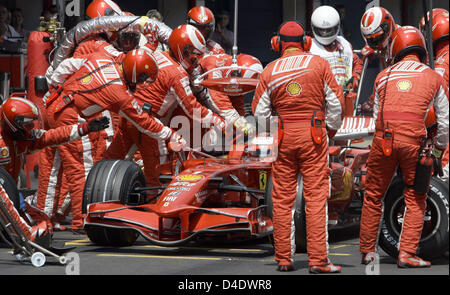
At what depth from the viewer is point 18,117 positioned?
7.86 m

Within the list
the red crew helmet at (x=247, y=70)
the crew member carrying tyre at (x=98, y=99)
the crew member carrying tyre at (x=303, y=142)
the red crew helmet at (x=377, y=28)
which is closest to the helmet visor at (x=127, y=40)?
the crew member carrying tyre at (x=98, y=99)

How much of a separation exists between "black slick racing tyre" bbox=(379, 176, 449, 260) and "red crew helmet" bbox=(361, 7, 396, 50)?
4.56 ft

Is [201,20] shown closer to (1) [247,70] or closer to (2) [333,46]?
(1) [247,70]

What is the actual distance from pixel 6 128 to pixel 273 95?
2.53 meters

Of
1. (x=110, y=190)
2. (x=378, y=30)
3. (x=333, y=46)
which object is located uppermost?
(x=378, y=30)

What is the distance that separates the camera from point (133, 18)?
9875 mm

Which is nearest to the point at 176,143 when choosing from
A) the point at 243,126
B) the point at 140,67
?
the point at 243,126

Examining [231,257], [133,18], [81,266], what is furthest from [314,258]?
[133,18]

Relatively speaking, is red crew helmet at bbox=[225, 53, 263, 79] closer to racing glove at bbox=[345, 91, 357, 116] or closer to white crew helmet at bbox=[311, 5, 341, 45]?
racing glove at bbox=[345, 91, 357, 116]

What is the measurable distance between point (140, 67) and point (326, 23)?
282 cm

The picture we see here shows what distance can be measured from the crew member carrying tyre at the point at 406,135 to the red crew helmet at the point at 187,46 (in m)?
2.57

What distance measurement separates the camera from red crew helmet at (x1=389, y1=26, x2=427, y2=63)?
709cm

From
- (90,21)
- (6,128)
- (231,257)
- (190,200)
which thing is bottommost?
(231,257)
